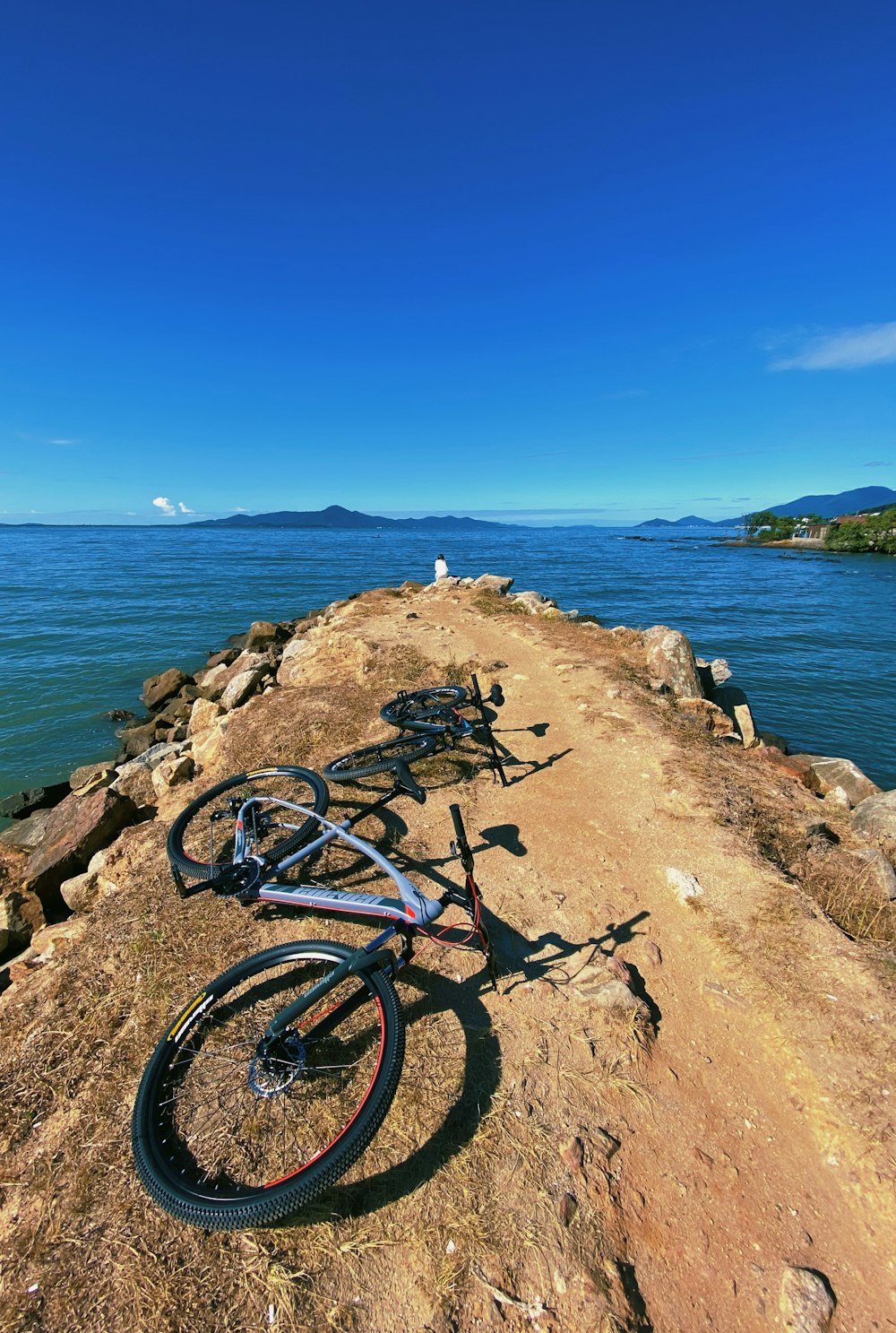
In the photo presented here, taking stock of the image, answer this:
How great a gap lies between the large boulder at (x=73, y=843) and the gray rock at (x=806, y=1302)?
8.96 meters

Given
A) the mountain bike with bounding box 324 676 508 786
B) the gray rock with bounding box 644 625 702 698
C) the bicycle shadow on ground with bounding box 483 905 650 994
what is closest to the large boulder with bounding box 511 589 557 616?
the gray rock with bounding box 644 625 702 698

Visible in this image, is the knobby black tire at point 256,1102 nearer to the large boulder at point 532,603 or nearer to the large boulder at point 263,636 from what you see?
the large boulder at point 532,603

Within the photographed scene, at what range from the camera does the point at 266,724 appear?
9.77 meters

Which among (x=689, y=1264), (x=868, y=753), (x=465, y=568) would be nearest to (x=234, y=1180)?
(x=689, y=1264)

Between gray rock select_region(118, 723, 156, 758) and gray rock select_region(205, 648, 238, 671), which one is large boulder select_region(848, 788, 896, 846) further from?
gray rock select_region(205, 648, 238, 671)

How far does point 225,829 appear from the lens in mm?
6789

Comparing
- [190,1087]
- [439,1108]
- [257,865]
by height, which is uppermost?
[257,865]

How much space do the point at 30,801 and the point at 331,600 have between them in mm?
29269

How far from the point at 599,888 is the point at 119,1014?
4770 millimetres

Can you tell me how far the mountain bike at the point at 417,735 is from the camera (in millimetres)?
6867

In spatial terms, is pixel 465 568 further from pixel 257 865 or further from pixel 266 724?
pixel 257 865

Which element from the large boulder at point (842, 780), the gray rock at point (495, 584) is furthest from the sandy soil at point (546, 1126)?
the gray rock at point (495, 584)

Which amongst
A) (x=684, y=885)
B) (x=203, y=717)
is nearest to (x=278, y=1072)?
(x=684, y=885)

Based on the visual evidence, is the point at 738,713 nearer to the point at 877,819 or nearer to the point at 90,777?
the point at 877,819
